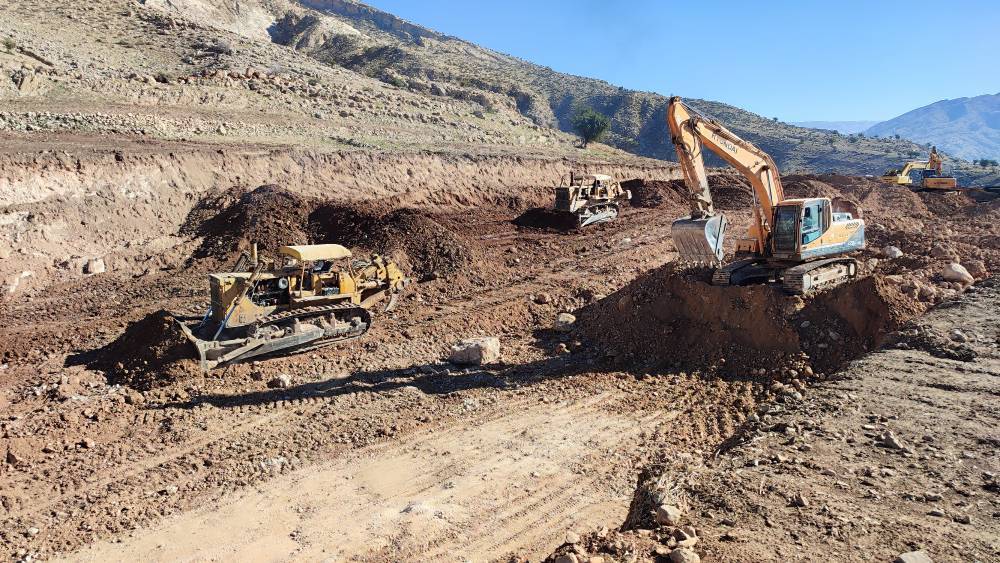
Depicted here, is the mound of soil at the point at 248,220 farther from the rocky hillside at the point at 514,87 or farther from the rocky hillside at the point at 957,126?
the rocky hillside at the point at 957,126

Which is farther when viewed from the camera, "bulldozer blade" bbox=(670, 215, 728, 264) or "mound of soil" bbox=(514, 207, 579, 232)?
"mound of soil" bbox=(514, 207, 579, 232)

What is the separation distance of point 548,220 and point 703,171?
11.0m

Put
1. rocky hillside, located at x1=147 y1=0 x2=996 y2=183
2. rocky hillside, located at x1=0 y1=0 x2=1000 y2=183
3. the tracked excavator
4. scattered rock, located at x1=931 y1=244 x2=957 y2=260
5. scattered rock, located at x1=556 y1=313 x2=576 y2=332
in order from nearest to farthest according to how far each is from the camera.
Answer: the tracked excavator → scattered rock, located at x1=556 y1=313 x2=576 y2=332 → scattered rock, located at x1=931 y1=244 x2=957 y2=260 → rocky hillside, located at x1=0 y1=0 x2=1000 y2=183 → rocky hillside, located at x1=147 y1=0 x2=996 y2=183

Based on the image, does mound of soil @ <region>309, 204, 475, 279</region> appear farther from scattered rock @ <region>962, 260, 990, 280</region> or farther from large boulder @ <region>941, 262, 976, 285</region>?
scattered rock @ <region>962, 260, 990, 280</region>

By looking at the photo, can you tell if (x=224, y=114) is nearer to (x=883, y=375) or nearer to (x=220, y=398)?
(x=220, y=398)

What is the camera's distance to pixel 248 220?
55.3ft

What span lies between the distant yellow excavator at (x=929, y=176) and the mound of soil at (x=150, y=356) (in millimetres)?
31173

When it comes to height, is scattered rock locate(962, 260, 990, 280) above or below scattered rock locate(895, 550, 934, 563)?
above

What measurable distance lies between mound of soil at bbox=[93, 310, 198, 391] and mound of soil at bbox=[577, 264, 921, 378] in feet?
22.6

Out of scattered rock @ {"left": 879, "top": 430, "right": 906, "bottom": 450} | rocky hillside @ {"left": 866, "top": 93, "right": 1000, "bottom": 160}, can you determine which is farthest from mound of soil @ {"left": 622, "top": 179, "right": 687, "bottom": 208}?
rocky hillside @ {"left": 866, "top": 93, "right": 1000, "bottom": 160}

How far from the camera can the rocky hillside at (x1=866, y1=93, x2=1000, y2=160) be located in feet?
434

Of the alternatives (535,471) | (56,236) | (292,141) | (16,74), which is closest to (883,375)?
(535,471)

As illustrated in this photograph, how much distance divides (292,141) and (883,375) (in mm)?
22647

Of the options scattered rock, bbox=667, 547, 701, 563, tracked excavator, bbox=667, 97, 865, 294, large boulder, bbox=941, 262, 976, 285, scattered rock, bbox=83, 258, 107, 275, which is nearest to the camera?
scattered rock, bbox=667, 547, 701, 563
